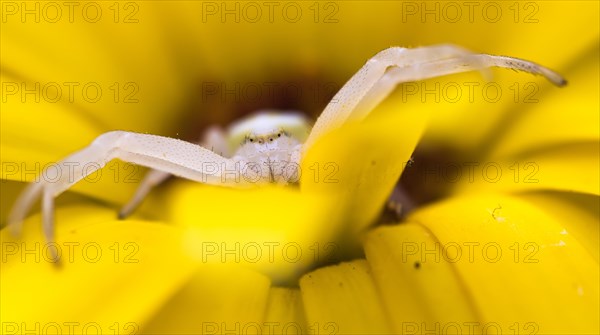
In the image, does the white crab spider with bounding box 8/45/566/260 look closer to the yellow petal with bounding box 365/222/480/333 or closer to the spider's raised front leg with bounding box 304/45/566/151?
the spider's raised front leg with bounding box 304/45/566/151

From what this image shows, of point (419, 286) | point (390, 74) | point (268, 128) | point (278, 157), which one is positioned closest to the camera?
point (419, 286)

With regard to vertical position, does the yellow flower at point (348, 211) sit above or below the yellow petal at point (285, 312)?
above

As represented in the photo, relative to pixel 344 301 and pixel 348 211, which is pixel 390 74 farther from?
pixel 344 301

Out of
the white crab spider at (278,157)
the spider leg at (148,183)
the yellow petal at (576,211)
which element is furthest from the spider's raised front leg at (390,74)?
the spider leg at (148,183)

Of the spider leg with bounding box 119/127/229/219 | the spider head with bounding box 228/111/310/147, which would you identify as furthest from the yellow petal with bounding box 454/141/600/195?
the spider leg with bounding box 119/127/229/219

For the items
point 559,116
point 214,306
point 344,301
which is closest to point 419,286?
point 344,301

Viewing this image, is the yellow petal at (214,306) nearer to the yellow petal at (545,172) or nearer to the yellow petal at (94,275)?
the yellow petal at (94,275)
